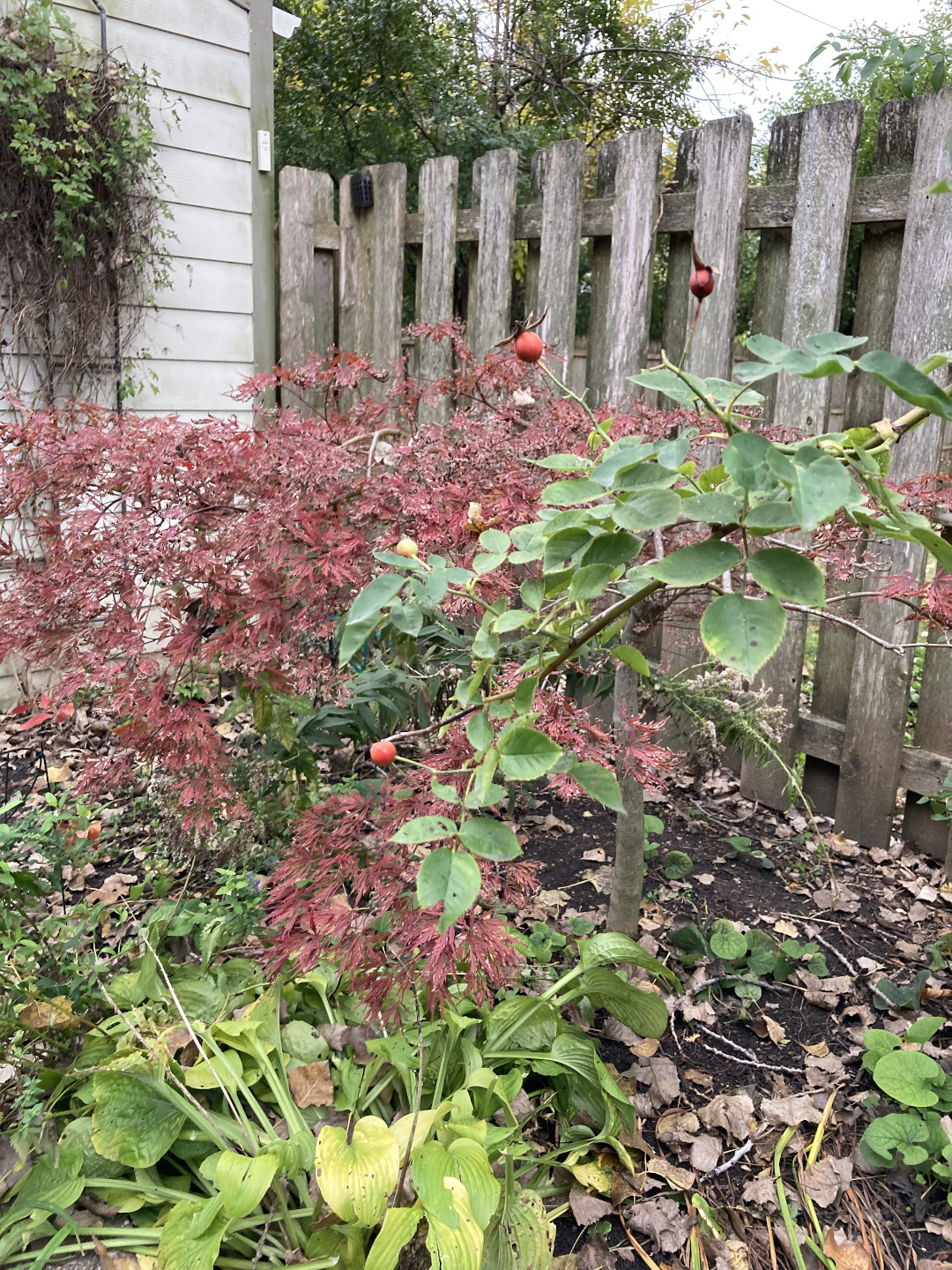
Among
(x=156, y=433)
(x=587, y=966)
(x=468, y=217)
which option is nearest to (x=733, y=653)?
(x=587, y=966)

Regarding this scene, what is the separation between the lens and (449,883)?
73 centimetres

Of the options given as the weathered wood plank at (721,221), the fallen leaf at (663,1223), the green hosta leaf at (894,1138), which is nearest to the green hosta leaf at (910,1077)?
the green hosta leaf at (894,1138)

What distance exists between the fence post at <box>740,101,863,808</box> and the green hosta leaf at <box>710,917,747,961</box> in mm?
846

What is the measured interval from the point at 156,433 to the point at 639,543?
1.28m

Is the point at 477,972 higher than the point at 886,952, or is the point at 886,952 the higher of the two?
the point at 477,972

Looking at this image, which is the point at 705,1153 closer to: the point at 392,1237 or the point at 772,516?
the point at 392,1237

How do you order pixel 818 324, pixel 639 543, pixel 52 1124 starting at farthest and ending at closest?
pixel 818 324 < pixel 52 1124 < pixel 639 543

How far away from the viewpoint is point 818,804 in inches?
116

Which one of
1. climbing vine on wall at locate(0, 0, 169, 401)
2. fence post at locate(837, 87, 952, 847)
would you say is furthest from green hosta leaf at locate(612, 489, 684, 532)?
climbing vine on wall at locate(0, 0, 169, 401)

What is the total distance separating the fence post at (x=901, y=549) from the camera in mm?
2379

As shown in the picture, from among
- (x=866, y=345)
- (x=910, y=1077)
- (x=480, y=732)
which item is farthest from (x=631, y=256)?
(x=480, y=732)

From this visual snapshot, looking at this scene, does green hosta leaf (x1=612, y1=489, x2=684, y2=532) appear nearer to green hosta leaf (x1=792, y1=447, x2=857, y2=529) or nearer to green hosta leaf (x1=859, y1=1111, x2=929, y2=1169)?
green hosta leaf (x1=792, y1=447, x2=857, y2=529)

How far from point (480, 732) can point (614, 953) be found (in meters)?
1.07

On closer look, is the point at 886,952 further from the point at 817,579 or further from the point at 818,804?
the point at 817,579
